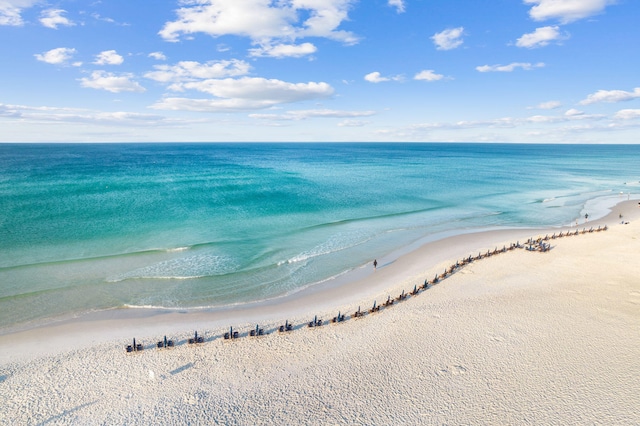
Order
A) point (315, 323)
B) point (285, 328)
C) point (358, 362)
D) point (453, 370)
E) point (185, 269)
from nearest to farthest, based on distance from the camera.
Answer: point (453, 370) → point (358, 362) → point (285, 328) → point (315, 323) → point (185, 269)

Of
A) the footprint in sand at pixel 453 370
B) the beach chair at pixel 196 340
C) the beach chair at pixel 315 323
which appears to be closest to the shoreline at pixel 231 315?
the beach chair at pixel 196 340

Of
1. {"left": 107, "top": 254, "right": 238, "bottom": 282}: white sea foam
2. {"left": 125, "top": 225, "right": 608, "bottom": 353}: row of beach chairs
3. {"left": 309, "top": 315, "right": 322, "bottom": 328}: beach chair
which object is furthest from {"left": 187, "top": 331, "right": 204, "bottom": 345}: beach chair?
{"left": 107, "top": 254, "right": 238, "bottom": 282}: white sea foam

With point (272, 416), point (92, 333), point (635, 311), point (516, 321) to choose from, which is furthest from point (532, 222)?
point (92, 333)

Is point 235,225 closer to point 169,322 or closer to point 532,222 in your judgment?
point 169,322

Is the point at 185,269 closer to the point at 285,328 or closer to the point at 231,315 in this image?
the point at 231,315

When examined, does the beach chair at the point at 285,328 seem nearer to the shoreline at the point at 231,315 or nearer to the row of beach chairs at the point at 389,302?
the row of beach chairs at the point at 389,302

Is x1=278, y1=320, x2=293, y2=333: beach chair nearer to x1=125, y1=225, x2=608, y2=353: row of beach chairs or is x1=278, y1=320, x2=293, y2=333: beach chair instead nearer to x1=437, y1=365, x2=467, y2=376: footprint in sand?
x1=125, y1=225, x2=608, y2=353: row of beach chairs

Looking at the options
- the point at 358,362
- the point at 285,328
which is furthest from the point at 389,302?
the point at 285,328
